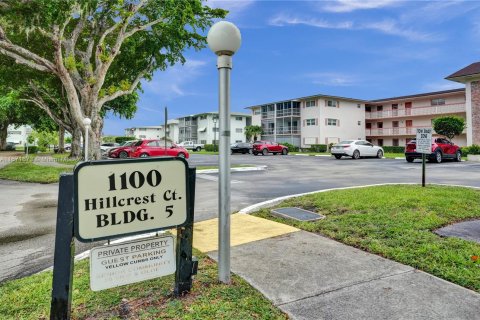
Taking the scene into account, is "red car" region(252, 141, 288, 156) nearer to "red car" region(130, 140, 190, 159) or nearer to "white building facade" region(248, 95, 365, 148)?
"red car" region(130, 140, 190, 159)

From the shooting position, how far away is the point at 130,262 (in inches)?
111

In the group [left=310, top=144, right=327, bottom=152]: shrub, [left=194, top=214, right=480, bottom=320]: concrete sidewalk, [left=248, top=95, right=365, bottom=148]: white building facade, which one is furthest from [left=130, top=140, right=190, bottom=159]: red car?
[left=248, top=95, right=365, bottom=148]: white building facade

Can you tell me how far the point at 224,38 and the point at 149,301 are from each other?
8.58ft

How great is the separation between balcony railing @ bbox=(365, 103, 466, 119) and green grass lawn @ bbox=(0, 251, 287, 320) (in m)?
47.2

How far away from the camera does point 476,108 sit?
32375 millimetres

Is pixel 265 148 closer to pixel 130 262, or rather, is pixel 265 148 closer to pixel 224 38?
pixel 224 38

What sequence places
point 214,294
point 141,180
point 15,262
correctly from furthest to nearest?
point 15,262
point 214,294
point 141,180

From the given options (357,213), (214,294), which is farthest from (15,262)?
(357,213)

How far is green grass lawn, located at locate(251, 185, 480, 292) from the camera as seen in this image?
12.4ft

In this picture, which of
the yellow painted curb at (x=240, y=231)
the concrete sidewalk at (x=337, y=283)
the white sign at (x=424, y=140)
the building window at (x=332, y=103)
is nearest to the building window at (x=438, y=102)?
the building window at (x=332, y=103)

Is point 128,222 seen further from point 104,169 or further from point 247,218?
point 247,218

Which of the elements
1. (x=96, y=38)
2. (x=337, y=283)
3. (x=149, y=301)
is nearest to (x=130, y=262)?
(x=149, y=301)

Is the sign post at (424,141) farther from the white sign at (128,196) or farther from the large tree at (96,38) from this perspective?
the large tree at (96,38)

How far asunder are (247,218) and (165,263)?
3.39m
